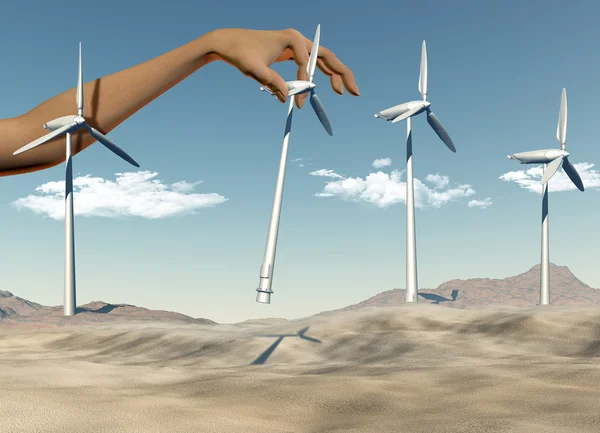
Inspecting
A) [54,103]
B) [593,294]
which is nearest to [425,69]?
[54,103]

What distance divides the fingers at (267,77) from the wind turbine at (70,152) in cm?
694

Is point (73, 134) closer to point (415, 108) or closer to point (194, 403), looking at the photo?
point (194, 403)

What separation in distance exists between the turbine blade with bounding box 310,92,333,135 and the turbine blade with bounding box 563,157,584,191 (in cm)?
1887

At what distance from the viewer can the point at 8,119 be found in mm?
18172

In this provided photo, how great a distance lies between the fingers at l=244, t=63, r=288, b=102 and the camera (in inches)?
938

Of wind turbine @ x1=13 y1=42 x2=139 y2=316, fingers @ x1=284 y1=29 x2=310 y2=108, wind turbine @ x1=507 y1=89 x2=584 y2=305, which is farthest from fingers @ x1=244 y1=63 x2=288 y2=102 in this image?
wind turbine @ x1=507 y1=89 x2=584 y2=305

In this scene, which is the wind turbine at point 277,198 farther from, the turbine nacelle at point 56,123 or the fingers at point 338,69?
the turbine nacelle at point 56,123

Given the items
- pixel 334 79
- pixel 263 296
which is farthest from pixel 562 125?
pixel 263 296

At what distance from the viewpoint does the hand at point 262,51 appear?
78.0 feet

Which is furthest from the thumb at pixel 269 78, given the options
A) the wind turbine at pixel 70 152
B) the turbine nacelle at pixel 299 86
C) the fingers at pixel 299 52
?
the wind turbine at pixel 70 152

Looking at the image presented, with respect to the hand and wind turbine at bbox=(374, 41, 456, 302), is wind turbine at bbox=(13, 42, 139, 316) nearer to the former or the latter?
the hand

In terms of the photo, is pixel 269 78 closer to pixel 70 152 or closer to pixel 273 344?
pixel 70 152

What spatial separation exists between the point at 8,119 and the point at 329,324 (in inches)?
610

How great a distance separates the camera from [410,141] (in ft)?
137
